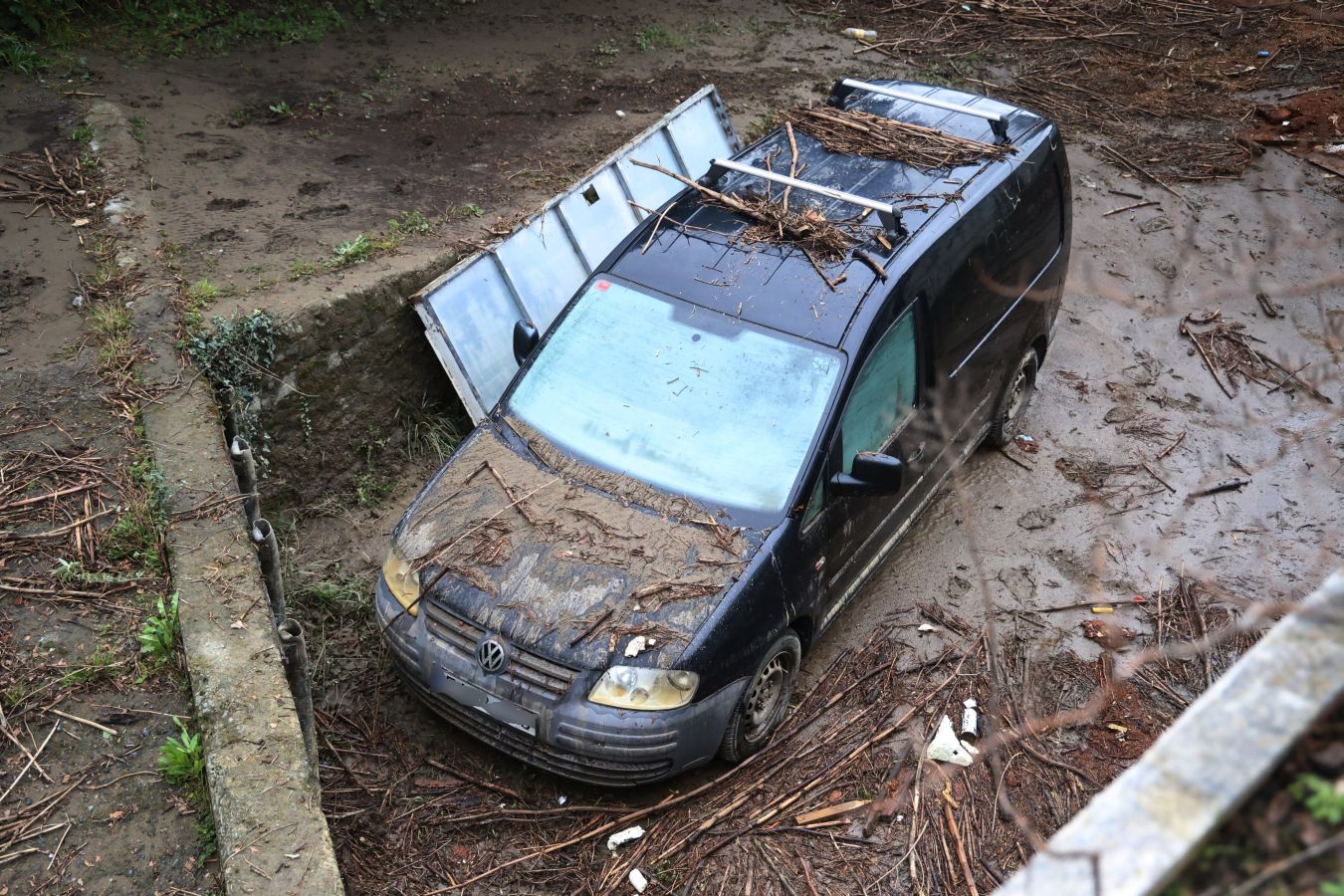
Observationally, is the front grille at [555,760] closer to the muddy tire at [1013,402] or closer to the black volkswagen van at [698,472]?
the black volkswagen van at [698,472]

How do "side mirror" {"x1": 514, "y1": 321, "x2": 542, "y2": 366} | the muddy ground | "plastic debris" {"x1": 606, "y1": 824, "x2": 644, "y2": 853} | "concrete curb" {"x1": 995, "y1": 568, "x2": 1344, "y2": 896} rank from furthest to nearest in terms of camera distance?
"side mirror" {"x1": 514, "y1": 321, "x2": 542, "y2": 366}, the muddy ground, "plastic debris" {"x1": 606, "y1": 824, "x2": 644, "y2": 853}, "concrete curb" {"x1": 995, "y1": 568, "x2": 1344, "y2": 896}

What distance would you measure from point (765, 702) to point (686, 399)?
4.83 feet

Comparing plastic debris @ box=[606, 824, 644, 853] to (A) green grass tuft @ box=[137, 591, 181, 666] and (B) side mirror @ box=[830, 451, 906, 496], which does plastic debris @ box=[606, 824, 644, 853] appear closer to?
(B) side mirror @ box=[830, 451, 906, 496]

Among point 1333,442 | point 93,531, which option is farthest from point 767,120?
point 93,531

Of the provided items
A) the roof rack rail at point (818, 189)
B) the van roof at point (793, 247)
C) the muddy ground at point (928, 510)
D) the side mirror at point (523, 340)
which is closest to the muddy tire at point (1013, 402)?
the muddy ground at point (928, 510)

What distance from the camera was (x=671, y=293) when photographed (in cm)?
518

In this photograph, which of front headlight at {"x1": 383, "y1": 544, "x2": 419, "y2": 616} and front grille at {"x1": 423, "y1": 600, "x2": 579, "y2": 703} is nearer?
front grille at {"x1": 423, "y1": 600, "x2": 579, "y2": 703}

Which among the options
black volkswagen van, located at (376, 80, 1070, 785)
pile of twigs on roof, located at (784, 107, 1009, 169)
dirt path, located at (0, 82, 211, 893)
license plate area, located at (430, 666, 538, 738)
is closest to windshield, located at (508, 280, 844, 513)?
black volkswagen van, located at (376, 80, 1070, 785)

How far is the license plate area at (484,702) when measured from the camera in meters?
4.29

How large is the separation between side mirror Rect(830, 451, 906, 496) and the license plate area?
68.4 inches

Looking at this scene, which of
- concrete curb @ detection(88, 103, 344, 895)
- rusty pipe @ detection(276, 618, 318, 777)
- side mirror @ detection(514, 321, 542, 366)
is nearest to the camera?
concrete curb @ detection(88, 103, 344, 895)

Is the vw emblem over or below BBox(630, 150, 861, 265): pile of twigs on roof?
below

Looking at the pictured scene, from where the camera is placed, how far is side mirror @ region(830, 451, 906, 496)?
15.5ft

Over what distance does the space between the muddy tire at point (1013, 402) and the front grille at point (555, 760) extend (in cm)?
344
